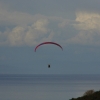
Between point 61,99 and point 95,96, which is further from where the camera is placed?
point 61,99

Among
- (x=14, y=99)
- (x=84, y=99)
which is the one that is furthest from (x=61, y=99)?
(x=84, y=99)

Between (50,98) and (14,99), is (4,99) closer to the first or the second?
(14,99)

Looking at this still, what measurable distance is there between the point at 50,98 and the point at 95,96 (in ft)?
165

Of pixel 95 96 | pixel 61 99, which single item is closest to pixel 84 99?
pixel 95 96

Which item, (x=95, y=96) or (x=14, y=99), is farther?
(x=14, y=99)

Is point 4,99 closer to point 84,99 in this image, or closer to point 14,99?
point 14,99

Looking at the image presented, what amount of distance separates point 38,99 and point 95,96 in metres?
48.8

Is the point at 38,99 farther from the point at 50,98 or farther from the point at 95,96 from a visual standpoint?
the point at 95,96

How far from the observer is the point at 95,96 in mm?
34656

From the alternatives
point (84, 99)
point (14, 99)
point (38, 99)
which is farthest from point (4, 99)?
point (84, 99)

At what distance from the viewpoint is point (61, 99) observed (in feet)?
272

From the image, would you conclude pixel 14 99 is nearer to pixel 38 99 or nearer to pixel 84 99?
pixel 38 99

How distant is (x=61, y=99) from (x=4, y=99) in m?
12.1

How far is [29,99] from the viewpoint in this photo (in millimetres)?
83062
